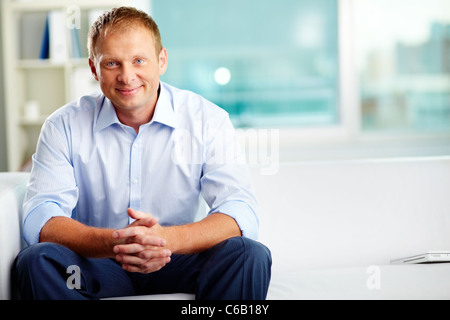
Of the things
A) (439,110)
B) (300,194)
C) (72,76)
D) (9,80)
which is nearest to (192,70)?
(72,76)

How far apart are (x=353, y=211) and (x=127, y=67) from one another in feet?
2.77

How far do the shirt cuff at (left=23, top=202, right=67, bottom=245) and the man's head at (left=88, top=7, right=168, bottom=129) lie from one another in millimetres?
347

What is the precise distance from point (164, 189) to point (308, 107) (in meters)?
2.60

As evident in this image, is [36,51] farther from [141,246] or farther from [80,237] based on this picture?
[141,246]

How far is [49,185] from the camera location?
1.41 meters

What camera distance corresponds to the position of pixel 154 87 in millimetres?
1534

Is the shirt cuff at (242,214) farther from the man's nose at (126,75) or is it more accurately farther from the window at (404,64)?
the window at (404,64)

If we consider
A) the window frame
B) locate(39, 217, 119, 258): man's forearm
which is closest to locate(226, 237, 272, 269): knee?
locate(39, 217, 119, 258): man's forearm

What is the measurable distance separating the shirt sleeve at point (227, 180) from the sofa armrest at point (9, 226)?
1.66 feet

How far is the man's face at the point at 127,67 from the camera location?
1.46m

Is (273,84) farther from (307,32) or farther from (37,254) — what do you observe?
(37,254)

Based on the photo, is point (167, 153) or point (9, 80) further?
point (9, 80)

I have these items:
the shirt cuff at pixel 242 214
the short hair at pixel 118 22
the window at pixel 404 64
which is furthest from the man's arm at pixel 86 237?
the window at pixel 404 64

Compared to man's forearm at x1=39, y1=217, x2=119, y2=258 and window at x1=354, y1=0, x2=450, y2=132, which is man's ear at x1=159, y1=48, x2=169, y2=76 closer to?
man's forearm at x1=39, y1=217, x2=119, y2=258
